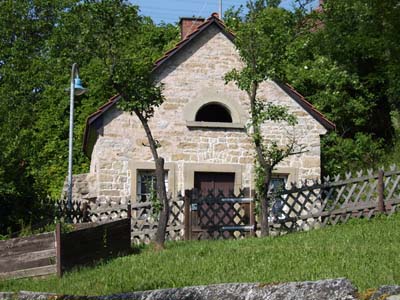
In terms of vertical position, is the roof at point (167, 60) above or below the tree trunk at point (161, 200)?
above

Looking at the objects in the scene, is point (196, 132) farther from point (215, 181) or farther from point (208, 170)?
point (215, 181)

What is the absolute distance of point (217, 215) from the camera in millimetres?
19359

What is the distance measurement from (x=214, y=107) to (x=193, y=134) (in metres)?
1.52

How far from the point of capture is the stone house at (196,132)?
850 inches

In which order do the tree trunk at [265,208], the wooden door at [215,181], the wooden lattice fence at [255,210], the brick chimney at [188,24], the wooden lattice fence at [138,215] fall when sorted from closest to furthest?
the tree trunk at [265,208] → the wooden lattice fence at [255,210] → the wooden lattice fence at [138,215] → the wooden door at [215,181] → the brick chimney at [188,24]

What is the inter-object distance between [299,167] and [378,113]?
8.33 metres

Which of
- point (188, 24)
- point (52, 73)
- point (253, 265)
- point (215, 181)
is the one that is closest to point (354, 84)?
point (188, 24)

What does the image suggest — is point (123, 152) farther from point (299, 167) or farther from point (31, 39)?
point (31, 39)

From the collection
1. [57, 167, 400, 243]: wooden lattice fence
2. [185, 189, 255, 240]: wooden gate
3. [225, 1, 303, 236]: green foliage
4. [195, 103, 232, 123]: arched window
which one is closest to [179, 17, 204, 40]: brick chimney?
[195, 103, 232, 123]: arched window

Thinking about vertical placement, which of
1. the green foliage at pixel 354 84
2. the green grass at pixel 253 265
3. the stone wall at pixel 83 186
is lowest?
the green grass at pixel 253 265

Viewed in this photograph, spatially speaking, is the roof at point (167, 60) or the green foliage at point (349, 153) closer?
the roof at point (167, 60)

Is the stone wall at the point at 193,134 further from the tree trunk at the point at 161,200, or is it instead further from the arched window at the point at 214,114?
the tree trunk at the point at 161,200

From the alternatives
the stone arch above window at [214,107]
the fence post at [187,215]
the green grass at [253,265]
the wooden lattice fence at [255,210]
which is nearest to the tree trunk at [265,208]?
the wooden lattice fence at [255,210]

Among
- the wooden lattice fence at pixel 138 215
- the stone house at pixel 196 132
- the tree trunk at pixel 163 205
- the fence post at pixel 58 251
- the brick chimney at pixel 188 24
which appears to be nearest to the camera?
the fence post at pixel 58 251
